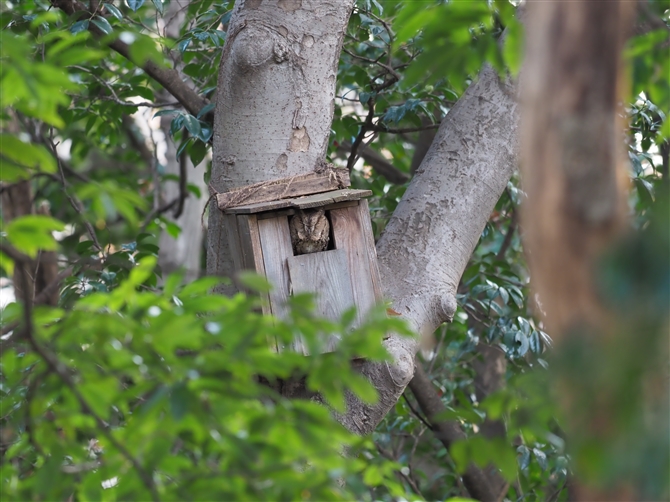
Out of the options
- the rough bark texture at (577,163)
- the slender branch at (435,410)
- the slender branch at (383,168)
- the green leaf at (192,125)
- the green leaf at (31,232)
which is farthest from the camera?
the slender branch at (383,168)

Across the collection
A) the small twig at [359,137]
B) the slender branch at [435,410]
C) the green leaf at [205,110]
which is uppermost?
the green leaf at [205,110]

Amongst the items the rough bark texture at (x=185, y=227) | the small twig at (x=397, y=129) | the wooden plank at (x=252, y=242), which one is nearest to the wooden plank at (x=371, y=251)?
the wooden plank at (x=252, y=242)

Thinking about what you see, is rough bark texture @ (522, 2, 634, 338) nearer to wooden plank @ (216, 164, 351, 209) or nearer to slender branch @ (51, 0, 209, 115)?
wooden plank @ (216, 164, 351, 209)

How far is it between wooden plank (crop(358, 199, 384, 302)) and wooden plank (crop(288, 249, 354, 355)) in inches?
2.5

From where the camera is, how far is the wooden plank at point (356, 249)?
6.13 feet

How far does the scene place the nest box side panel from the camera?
1.83 m

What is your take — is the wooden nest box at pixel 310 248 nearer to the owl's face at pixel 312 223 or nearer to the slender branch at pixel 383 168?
the owl's face at pixel 312 223

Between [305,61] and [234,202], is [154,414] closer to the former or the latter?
[234,202]

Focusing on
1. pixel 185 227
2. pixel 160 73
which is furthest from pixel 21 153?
pixel 185 227

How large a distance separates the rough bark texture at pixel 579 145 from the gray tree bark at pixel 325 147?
1.05m

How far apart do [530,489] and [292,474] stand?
214 cm

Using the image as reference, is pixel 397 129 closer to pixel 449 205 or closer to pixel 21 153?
pixel 449 205

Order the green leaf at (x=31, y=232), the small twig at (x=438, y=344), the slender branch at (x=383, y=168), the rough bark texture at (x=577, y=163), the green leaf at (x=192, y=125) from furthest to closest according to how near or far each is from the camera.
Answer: the slender branch at (x=383, y=168) → the small twig at (x=438, y=344) → the green leaf at (x=192, y=125) → the green leaf at (x=31, y=232) → the rough bark texture at (x=577, y=163)

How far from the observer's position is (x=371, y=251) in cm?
189
